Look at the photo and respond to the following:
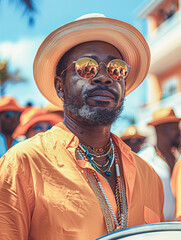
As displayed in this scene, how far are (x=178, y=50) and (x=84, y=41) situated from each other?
20.9m

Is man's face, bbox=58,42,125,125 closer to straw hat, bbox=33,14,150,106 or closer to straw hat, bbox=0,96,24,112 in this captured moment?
straw hat, bbox=33,14,150,106

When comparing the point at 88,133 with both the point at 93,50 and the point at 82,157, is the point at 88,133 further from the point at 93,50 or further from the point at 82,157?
the point at 93,50

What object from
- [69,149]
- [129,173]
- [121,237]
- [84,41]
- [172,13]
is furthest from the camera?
[172,13]

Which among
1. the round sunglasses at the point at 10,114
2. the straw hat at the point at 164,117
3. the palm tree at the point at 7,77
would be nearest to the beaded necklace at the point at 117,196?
the round sunglasses at the point at 10,114

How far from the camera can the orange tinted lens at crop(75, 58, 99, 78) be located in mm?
2428

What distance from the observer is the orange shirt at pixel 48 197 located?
1902 mm

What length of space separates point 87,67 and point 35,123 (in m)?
2.67

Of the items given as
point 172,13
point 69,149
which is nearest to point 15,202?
point 69,149

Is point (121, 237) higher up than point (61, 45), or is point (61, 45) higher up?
point (61, 45)

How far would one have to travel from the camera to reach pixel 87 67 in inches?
95.9

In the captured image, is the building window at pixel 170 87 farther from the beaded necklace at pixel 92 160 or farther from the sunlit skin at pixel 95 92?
the beaded necklace at pixel 92 160

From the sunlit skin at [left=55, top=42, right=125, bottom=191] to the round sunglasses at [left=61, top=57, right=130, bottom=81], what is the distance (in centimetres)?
2

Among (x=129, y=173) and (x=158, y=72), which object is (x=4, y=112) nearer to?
(x=129, y=173)

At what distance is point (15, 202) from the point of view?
190 cm
